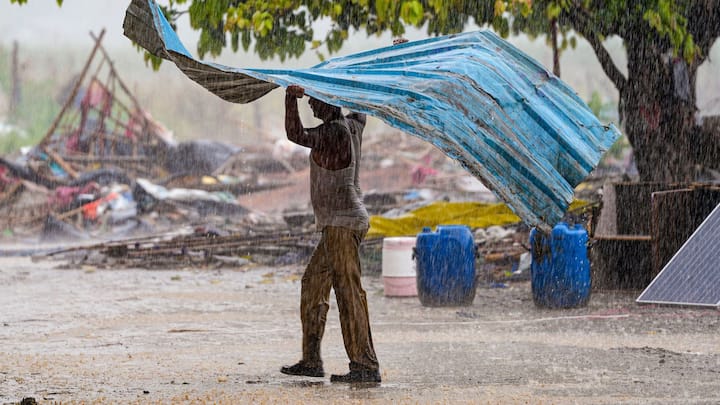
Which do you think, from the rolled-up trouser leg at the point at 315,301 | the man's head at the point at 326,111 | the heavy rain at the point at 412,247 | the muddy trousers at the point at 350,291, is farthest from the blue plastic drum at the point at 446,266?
the man's head at the point at 326,111

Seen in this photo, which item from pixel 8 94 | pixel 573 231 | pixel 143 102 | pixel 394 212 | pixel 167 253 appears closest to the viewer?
pixel 573 231

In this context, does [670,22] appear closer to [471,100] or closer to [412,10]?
[412,10]

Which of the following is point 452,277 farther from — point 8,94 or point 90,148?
point 8,94

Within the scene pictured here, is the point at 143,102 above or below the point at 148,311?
above

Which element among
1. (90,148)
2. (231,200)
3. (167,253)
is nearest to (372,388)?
(167,253)

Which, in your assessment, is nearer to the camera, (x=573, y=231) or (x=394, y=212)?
(x=573, y=231)

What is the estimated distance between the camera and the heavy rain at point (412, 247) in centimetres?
641

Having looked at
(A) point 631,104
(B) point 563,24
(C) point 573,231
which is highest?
(B) point 563,24

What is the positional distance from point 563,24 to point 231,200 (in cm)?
1406

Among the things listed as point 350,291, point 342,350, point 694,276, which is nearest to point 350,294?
point 350,291

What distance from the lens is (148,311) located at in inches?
472

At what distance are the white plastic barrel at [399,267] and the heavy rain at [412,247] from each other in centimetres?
3

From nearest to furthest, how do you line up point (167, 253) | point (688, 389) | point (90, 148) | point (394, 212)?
point (688, 389)
point (167, 253)
point (394, 212)
point (90, 148)

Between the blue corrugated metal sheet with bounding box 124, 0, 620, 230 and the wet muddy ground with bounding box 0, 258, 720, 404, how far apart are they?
1366mm
